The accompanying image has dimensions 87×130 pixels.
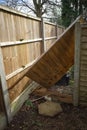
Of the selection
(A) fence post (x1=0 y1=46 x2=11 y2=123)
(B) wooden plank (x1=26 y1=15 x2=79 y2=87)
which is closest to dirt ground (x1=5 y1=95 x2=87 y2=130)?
(A) fence post (x1=0 y1=46 x2=11 y2=123)

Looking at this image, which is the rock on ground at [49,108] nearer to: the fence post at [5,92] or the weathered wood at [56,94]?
the weathered wood at [56,94]

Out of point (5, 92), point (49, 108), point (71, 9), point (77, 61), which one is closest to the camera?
point (5, 92)

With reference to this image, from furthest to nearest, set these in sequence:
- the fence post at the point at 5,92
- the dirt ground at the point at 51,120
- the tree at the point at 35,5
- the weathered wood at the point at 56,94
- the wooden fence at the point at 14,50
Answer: the tree at the point at 35,5
the weathered wood at the point at 56,94
the dirt ground at the point at 51,120
the wooden fence at the point at 14,50
the fence post at the point at 5,92

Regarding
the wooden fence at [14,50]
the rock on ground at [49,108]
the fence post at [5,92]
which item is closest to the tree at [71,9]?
the wooden fence at [14,50]

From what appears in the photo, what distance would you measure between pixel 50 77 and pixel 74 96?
29.3 inches

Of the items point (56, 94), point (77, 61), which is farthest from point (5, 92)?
point (77, 61)

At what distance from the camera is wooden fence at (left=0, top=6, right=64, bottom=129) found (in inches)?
113

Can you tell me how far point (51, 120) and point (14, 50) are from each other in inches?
68.9

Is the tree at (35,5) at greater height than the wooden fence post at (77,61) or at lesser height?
greater

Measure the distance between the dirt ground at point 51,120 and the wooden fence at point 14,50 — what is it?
0.32 m

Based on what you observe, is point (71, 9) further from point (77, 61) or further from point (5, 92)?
point (5, 92)

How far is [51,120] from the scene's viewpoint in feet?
10.5

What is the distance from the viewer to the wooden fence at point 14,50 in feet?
9.45

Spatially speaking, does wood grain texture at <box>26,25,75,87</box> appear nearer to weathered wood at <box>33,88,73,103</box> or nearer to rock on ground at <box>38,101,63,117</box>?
weathered wood at <box>33,88,73,103</box>
